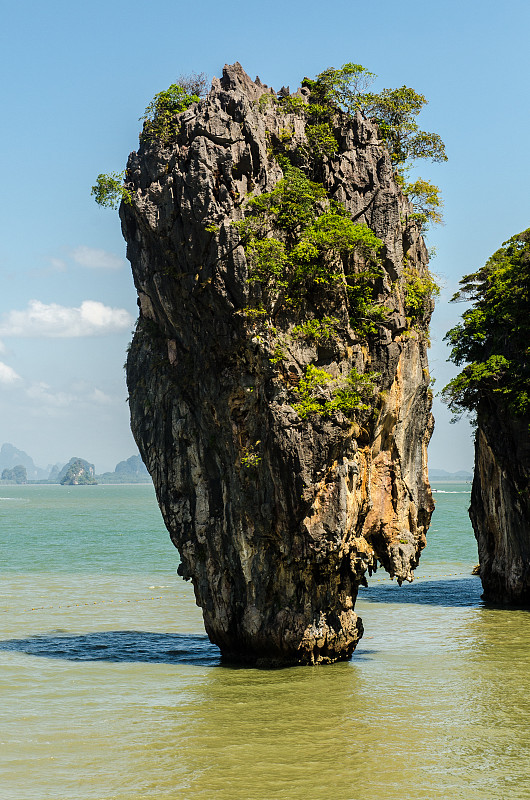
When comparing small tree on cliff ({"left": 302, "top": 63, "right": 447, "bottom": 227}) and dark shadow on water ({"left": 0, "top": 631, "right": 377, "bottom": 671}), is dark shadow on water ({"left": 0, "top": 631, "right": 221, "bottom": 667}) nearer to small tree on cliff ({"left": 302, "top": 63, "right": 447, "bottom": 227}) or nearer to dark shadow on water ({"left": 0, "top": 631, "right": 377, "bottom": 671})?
dark shadow on water ({"left": 0, "top": 631, "right": 377, "bottom": 671})

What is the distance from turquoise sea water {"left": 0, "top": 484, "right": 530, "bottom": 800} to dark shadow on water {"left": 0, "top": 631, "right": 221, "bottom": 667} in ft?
0.20

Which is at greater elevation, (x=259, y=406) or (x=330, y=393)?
(x=330, y=393)

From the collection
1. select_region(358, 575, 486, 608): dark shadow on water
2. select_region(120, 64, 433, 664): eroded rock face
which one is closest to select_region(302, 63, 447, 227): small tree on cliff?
select_region(120, 64, 433, 664): eroded rock face

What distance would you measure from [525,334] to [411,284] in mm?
8324

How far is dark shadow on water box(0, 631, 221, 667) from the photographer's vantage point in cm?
2330

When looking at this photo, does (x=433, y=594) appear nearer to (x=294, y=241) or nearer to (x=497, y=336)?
(x=497, y=336)

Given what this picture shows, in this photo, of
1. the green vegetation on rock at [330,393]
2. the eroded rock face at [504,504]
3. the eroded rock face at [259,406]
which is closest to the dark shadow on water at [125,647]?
the eroded rock face at [259,406]

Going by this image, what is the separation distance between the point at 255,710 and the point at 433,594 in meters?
19.3

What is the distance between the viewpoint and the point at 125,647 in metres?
24.9

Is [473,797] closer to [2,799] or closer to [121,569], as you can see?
[2,799]

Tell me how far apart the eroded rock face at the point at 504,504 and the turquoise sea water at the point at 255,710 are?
125cm

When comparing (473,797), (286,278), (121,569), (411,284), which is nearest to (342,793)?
(473,797)

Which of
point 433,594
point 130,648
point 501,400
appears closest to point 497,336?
point 501,400

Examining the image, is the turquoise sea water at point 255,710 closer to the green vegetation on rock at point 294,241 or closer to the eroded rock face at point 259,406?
the eroded rock face at point 259,406
